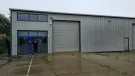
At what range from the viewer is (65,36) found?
17.6m

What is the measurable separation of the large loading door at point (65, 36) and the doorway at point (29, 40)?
137 centimetres

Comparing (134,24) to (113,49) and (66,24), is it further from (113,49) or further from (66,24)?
(66,24)

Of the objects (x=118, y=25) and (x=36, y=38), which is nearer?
(x=36, y=38)

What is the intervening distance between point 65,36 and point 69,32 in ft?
2.50

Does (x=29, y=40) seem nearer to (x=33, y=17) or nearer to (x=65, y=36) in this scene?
(x=33, y=17)

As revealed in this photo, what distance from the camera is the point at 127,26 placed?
19.9 metres

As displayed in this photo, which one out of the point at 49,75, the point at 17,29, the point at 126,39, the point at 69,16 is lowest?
the point at 49,75

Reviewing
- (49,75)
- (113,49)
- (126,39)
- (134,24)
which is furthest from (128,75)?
(134,24)

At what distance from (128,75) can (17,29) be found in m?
12.2

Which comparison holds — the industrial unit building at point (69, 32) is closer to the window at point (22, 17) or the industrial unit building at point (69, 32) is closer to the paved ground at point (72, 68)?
the window at point (22, 17)

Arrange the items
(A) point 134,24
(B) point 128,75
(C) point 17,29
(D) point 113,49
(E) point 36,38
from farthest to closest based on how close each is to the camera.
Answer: (A) point 134,24, (D) point 113,49, (E) point 36,38, (C) point 17,29, (B) point 128,75

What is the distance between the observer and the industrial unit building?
1527cm

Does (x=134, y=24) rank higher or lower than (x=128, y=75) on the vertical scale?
higher

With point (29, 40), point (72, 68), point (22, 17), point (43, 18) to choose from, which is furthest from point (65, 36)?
point (72, 68)
